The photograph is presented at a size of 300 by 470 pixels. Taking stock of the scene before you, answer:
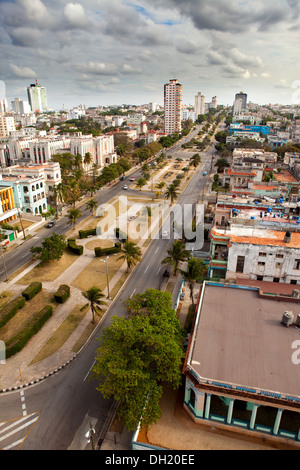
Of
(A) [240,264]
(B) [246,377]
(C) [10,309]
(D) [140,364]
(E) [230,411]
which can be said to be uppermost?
(A) [240,264]

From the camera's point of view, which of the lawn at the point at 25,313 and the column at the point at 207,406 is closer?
the column at the point at 207,406

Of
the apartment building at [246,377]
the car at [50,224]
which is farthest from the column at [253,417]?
the car at [50,224]

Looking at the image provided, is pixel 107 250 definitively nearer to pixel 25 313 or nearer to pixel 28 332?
pixel 25 313

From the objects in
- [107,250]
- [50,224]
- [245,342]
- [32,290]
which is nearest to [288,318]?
[245,342]

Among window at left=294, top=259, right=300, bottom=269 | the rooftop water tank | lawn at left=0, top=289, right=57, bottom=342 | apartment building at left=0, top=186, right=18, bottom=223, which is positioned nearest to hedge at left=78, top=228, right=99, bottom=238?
apartment building at left=0, top=186, right=18, bottom=223

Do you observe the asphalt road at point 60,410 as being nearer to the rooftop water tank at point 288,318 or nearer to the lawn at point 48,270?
the lawn at point 48,270
